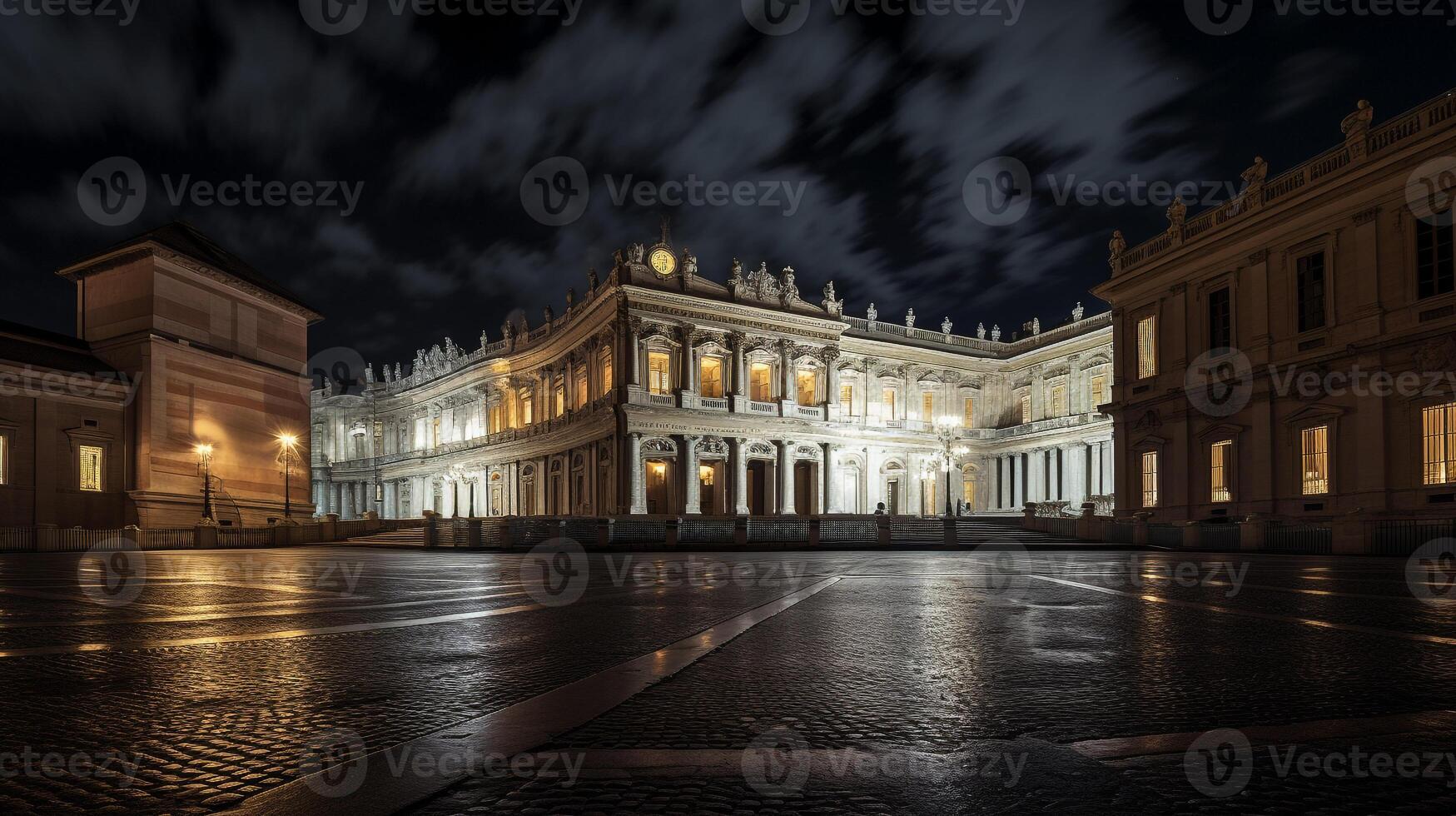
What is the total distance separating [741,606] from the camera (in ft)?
27.9

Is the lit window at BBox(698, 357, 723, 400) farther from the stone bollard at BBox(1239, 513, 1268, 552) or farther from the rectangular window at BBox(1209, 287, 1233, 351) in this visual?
the stone bollard at BBox(1239, 513, 1268, 552)

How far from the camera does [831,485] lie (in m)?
45.1

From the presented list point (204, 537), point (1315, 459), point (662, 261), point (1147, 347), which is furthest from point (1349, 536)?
point (204, 537)

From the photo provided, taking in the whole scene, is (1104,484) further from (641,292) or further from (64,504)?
(64,504)

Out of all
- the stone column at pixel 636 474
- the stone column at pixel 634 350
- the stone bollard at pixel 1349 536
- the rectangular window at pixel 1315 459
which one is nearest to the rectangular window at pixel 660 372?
the stone column at pixel 634 350

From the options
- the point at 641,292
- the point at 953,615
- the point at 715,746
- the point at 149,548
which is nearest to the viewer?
the point at 715,746

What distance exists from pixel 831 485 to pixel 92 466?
33.0 meters

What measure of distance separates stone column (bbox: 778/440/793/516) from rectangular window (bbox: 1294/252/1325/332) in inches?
934

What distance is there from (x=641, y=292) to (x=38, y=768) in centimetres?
3775

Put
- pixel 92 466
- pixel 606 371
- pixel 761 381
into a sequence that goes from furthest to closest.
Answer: pixel 761 381, pixel 606 371, pixel 92 466

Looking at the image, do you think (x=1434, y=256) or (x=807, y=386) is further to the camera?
(x=807, y=386)

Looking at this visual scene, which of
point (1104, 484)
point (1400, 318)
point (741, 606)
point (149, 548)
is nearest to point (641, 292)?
point (149, 548)

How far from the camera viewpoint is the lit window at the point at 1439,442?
20.2 m

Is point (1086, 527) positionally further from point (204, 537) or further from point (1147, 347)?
point (204, 537)
